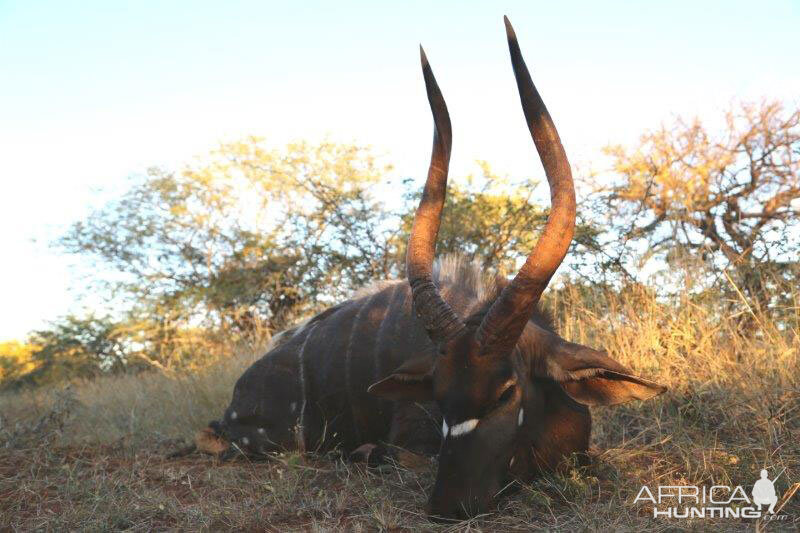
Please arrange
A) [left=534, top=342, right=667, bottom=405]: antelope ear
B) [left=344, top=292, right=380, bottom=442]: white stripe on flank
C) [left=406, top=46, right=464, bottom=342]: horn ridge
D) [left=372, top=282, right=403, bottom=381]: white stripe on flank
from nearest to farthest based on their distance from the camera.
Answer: [left=534, top=342, right=667, bottom=405]: antelope ear < [left=406, top=46, right=464, bottom=342]: horn ridge < [left=372, top=282, right=403, bottom=381]: white stripe on flank < [left=344, top=292, right=380, bottom=442]: white stripe on flank

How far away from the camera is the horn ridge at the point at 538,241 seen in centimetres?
301

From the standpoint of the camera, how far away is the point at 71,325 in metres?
14.1

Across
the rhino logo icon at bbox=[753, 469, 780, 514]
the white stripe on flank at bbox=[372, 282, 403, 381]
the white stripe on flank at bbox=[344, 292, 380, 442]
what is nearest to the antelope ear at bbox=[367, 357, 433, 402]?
the white stripe on flank at bbox=[372, 282, 403, 381]

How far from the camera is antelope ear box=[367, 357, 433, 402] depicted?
3328 mm

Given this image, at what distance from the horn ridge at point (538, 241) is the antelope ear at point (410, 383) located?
1.28 ft

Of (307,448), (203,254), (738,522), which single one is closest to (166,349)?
(203,254)

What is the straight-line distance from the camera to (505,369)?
304 cm

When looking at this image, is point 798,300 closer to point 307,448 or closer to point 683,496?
point 683,496

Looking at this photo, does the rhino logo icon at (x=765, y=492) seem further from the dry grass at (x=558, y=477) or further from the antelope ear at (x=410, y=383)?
the antelope ear at (x=410, y=383)

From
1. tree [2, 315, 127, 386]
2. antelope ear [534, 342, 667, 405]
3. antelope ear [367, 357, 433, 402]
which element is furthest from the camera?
tree [2, 315, 127, 386]

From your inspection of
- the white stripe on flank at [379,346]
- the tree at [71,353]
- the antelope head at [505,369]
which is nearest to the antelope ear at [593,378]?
the antelope head at [505,369]

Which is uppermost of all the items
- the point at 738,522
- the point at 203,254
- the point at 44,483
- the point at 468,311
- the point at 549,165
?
the point at 203,254

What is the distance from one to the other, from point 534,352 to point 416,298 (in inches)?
22.7

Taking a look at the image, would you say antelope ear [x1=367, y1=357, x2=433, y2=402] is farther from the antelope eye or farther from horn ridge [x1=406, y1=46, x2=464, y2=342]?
the antelope eye
